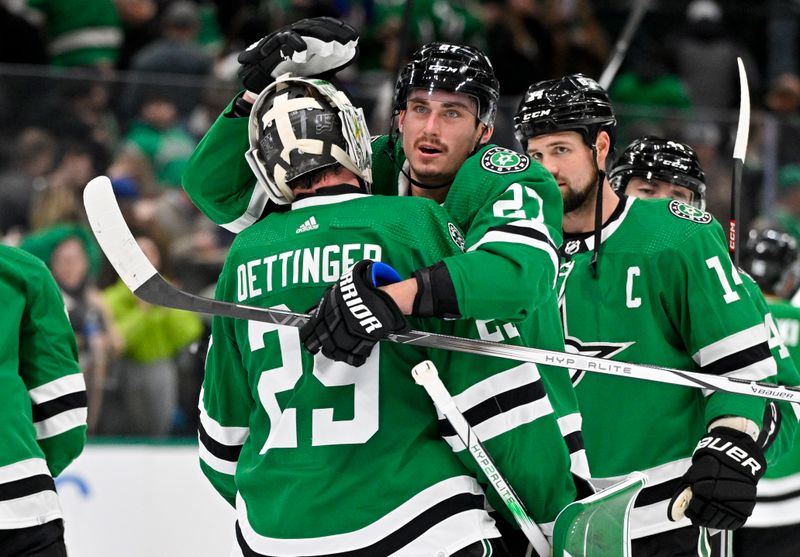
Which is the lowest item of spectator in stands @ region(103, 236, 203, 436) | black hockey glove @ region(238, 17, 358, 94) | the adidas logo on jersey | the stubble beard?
spectator in stands @ region(103, 236, 203, 436)

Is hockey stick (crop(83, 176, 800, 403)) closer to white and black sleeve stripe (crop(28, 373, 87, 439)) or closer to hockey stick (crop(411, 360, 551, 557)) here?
hockey stick (crop(411, 360, 551, 557))

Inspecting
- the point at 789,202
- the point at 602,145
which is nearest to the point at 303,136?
the point at 602,145

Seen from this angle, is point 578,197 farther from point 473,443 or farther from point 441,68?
point 473,443

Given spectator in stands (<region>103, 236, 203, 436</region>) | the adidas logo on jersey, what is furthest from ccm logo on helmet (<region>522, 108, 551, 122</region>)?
spectator in stands (<region>103, 236, 203, 436</region>)

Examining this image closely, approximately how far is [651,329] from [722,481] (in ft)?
1.31

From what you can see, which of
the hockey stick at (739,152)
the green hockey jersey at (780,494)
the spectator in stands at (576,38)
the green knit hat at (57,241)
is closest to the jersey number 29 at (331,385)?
the hockey stick at (739,152)

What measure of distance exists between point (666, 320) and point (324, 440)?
103 cm

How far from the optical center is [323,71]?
2.55 metres

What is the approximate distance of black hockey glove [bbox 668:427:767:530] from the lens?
2.62 metres

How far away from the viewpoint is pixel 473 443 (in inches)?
84.1

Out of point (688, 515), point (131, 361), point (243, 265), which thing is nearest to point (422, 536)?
point (243, 265)

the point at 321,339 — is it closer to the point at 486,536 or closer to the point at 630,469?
the point at 486,536

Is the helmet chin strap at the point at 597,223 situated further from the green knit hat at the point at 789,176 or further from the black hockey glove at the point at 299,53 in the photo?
the green knit hat at the point at 789,176

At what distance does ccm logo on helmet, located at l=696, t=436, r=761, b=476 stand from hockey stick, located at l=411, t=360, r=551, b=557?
581 millimetres
